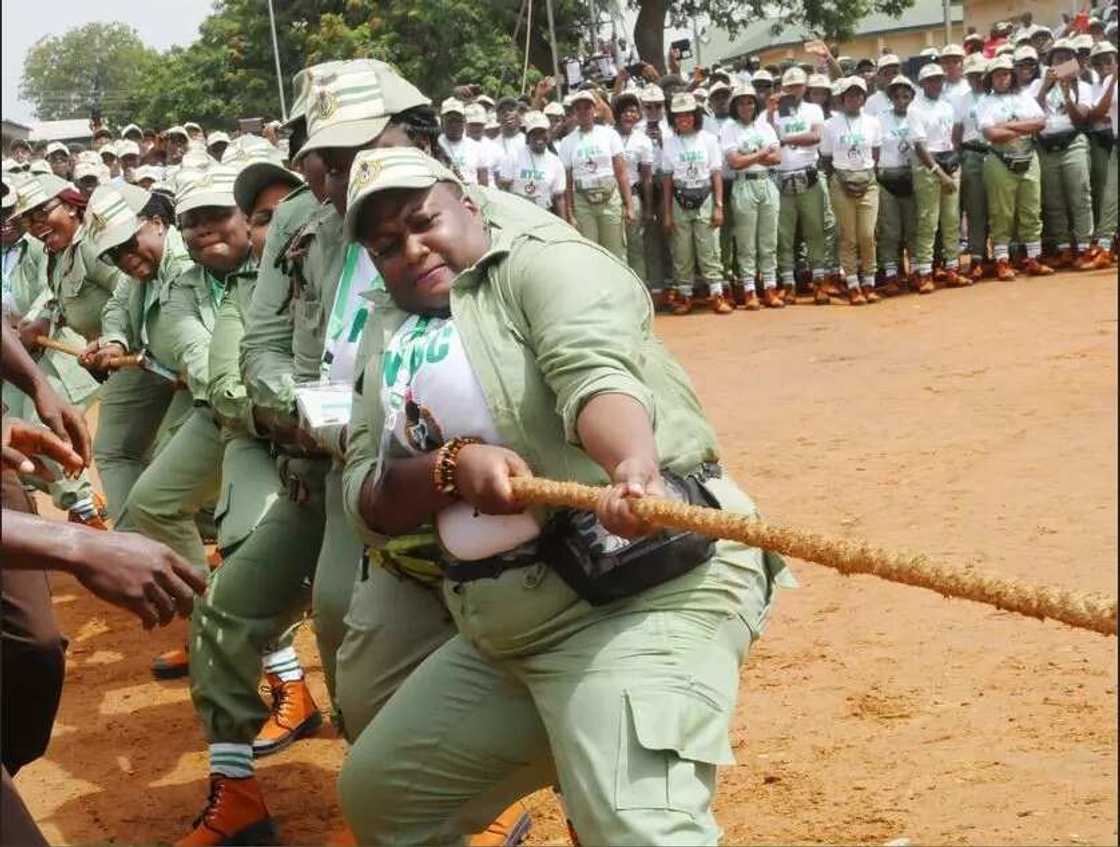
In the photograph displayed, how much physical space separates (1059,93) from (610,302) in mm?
12457

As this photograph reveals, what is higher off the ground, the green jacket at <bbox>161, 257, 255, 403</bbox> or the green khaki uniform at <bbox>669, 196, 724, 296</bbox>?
the green jacket at <bbox>161, 257, 255, 403</bbox>

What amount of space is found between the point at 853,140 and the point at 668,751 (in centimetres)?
1193

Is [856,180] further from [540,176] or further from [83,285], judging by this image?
[83,285]

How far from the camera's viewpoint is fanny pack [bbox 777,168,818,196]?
14789 mm

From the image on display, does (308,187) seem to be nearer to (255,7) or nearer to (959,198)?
(959,198)

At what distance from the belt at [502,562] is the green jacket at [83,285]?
4.78 m

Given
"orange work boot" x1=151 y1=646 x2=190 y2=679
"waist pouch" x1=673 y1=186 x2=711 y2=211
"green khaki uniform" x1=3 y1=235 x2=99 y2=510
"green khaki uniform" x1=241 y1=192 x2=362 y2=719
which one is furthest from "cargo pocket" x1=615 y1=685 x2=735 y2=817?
"waist pouch" x1=673 y1=186 x2=711 y2=211

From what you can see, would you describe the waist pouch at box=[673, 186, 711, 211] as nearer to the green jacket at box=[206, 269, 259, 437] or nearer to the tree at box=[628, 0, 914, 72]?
the green jacket at box=[206, 269, 259, 437]

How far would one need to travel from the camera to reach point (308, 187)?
15.7 feet

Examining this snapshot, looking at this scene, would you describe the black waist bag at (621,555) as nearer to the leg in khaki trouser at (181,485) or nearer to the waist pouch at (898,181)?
the leg in khaki trouser at (181,485)

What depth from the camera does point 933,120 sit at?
46.8ft

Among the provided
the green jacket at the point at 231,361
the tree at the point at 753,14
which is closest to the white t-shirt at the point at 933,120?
the green jacket at the point at 231,361

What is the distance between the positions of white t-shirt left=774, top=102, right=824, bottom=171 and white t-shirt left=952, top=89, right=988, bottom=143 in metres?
1.20

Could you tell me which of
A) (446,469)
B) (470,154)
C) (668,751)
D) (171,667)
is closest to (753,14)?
(470,154)
